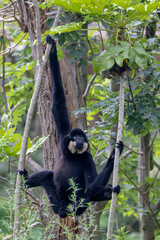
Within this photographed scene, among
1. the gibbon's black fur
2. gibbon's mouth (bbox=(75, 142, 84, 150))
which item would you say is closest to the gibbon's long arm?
the gibbon's black fur

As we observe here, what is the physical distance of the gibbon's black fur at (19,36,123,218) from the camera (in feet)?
12.4

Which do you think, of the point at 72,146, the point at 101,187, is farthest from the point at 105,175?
the point at 72,146

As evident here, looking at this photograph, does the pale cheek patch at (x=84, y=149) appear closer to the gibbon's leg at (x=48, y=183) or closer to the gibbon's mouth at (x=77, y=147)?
the gibbon's mouth at (x=77, y=147)

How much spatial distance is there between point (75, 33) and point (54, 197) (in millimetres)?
2061

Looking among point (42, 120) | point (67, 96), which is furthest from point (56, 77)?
point (42, 120)

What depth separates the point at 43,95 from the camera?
14.5 ft

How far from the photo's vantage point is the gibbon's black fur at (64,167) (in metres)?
3.79

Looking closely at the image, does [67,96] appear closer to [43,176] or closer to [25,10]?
[43,176]

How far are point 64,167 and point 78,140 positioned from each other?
53 centimetres

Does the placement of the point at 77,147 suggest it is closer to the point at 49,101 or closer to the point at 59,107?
the point at 59,107

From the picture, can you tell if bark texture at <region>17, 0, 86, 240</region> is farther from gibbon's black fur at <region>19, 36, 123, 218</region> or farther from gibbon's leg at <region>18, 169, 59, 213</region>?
gibbon's leg at <region>18, 169, 59, 213</region>

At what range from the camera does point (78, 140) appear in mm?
3781

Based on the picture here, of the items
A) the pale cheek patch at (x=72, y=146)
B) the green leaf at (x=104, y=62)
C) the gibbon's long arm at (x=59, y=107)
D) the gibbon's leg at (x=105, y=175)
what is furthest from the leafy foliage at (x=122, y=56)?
the pale cheek patch at (x=72, y=146)

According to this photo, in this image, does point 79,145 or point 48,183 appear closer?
point 79,145
